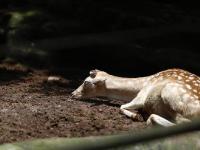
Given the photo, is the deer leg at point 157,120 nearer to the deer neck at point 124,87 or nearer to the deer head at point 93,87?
the deer neck at point 124,87

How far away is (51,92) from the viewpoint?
6.85 metres

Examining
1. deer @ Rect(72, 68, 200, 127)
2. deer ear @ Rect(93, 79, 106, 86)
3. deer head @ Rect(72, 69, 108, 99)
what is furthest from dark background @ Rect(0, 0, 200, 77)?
deer @ Rect(72, 68, 200, 127)

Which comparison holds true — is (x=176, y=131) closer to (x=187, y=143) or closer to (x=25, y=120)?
(x=187, y=143)

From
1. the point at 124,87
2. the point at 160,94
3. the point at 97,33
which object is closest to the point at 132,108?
the point at 160,94

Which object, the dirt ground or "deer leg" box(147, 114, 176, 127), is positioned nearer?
the dirt ground

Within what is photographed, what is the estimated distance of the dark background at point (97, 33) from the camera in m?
8.60

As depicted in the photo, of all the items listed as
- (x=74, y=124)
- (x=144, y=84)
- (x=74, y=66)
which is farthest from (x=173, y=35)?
(x=74, y=124)

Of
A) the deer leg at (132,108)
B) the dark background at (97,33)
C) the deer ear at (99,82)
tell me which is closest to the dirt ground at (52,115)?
the deer leg at (132,108)

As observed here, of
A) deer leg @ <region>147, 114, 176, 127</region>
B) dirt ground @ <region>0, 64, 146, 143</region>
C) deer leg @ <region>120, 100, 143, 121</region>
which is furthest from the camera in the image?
deer leg @ <region>120, 100, 143, 121</region>

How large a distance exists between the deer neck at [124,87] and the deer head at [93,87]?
7cm

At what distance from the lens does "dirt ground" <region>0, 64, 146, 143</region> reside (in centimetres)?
450

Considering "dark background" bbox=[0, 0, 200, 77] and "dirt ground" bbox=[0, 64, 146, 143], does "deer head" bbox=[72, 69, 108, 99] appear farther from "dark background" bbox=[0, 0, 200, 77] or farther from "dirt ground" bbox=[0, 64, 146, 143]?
"dark background" bbox=[0, 0, 200, 77]

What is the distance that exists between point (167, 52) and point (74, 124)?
4008 millimetres

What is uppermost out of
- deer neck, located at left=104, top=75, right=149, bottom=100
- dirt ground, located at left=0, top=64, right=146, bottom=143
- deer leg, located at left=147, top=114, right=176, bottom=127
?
deer neck, located at left=104, top=75, right=149, bottom=100
